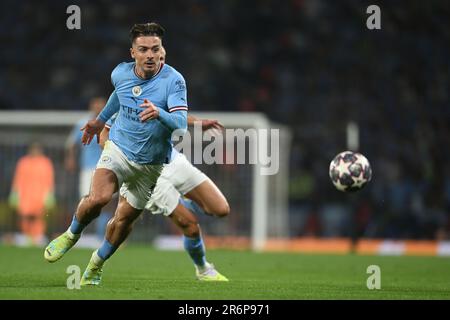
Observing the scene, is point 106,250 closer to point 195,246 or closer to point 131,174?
point 131,174

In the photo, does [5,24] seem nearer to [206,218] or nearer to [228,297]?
[206,218]

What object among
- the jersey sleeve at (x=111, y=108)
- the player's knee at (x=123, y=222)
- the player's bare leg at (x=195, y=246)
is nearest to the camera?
the player's knee at (x=123, y=222)

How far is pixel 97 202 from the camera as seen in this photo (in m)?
8.07

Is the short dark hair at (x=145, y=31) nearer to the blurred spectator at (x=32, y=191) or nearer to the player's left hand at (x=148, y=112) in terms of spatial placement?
the player's left hand at (x=148, y=112)

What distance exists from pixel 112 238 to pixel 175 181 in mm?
965

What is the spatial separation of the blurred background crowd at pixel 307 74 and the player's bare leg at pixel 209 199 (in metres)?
9.63

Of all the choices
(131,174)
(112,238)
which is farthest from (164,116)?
(112,238)

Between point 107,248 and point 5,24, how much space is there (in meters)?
15.9

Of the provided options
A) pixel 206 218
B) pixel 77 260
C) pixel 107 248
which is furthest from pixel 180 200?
pixel 206 218

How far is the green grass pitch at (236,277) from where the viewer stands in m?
7.71

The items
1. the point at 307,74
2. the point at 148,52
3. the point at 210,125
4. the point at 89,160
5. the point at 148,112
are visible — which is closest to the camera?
the point at 148,112

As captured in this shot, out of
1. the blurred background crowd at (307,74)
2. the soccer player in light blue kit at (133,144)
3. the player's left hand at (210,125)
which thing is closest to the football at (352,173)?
the player's left hand at (210,125)

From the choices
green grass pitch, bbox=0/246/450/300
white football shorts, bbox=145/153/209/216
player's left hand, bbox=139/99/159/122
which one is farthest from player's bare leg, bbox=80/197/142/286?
player's left hand, bbox=139/99/159/122

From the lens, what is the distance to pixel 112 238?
8.58 metres
